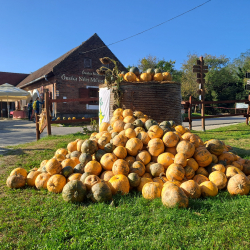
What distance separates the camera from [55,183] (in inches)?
133

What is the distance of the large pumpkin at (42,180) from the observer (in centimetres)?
355

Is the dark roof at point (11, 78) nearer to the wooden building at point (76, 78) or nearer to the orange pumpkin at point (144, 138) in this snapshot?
the wooden building at point (76, 78)

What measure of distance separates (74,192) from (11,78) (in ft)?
108

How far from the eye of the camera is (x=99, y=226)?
240 centimetres

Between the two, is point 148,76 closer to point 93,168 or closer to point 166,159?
point 166,159

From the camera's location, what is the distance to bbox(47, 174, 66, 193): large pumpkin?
337 cm

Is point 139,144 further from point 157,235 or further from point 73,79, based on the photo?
point 73,79

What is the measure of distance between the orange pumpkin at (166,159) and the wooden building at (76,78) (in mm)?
14562

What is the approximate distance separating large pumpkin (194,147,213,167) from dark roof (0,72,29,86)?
32.4 metres

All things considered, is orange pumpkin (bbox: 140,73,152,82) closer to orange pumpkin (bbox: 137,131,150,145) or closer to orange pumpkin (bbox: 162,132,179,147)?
orange pumpkin (bbox: 137,131,150,145)

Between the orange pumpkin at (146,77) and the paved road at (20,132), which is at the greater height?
the orange pumpkin at (146,77)

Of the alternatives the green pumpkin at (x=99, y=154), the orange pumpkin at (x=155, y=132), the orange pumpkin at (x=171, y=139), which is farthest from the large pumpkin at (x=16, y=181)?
the orange pumpkin at (x=171, y=139)

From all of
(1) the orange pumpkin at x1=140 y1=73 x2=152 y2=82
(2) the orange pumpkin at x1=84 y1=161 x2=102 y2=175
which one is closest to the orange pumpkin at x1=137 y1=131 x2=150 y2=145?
Result: (2) the orange pumpkin at x1=84 y1=161 x2=102 y2=175

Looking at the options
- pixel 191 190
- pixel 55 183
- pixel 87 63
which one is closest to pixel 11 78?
pixel 87 63
